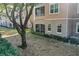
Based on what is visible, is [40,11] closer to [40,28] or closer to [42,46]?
[40,28]

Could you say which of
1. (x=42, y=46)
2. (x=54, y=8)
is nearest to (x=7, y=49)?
(x=42, y=46)

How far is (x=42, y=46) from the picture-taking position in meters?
1.92

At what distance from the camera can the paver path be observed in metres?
1.89

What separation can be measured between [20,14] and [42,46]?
1.48 ft

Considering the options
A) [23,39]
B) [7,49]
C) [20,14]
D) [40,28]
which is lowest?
[7,49]

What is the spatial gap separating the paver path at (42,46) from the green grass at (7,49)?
0.16 feet

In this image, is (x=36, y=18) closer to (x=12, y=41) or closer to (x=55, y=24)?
(x=55, y=24)

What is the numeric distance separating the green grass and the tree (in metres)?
0.10

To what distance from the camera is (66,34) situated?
6.15 ft

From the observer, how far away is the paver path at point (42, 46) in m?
1.89

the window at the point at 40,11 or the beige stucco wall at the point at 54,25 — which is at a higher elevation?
the window at the point at 40,11

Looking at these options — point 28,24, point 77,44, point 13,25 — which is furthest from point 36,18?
point 77,44

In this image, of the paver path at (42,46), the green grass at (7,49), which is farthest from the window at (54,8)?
the green grass at (7,49)

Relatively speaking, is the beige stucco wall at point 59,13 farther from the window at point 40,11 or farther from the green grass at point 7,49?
the green grass at point 7,49
